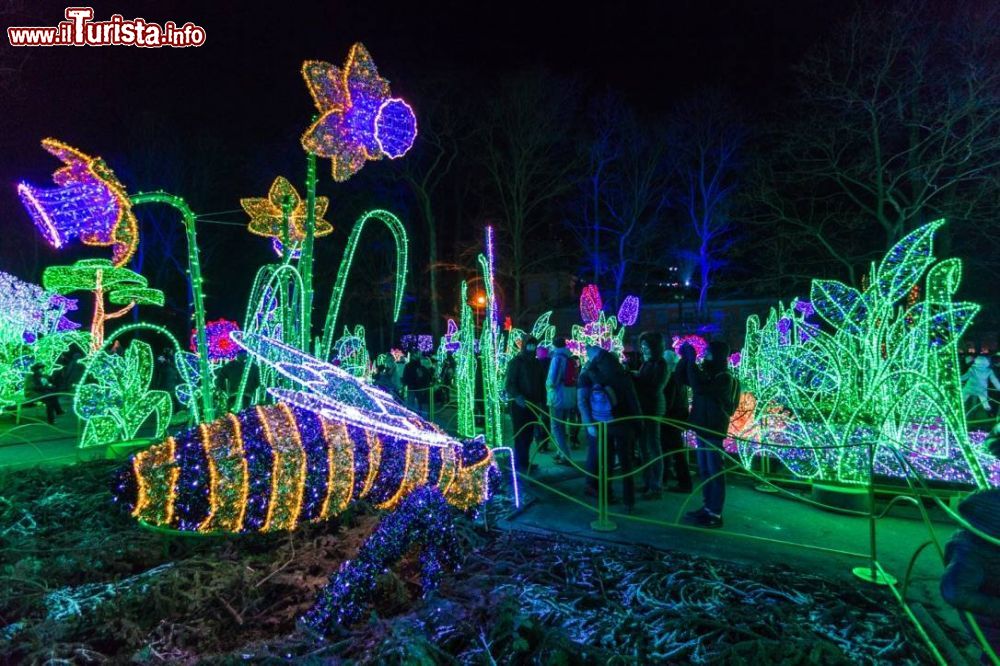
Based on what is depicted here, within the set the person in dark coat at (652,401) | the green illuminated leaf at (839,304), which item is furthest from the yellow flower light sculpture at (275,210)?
the green illuminated leaf at (839,304)

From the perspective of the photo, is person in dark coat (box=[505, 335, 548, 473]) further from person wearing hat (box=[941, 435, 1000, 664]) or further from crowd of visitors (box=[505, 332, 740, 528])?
person wearing hat (box=[941, 435, 1000, 664])

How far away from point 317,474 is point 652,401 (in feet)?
12.9

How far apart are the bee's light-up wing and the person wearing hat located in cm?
291

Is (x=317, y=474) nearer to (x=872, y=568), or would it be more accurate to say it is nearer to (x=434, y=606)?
(x=434, y=606)

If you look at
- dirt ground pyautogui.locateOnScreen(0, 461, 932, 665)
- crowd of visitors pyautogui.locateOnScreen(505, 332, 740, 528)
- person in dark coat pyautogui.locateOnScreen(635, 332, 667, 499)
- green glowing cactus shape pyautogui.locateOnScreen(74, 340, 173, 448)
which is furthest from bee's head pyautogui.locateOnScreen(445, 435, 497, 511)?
green glowing cactus shape pyautogui.locateOnScreen(74, 340, 173, 448)

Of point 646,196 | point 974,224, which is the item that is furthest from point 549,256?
point 974,224

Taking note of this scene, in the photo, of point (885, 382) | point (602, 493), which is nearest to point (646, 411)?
point (602, 493)

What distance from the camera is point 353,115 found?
495 cm

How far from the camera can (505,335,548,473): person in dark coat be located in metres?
6.95

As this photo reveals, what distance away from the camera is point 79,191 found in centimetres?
448

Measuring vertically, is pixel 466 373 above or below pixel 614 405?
above

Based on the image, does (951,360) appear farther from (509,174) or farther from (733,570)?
(509,174)

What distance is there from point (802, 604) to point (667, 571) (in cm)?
83

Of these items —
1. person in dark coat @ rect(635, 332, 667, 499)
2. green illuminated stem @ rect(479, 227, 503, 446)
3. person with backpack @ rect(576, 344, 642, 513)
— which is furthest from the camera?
green illuminated stem @ rect(479, 227, 503, 446)
